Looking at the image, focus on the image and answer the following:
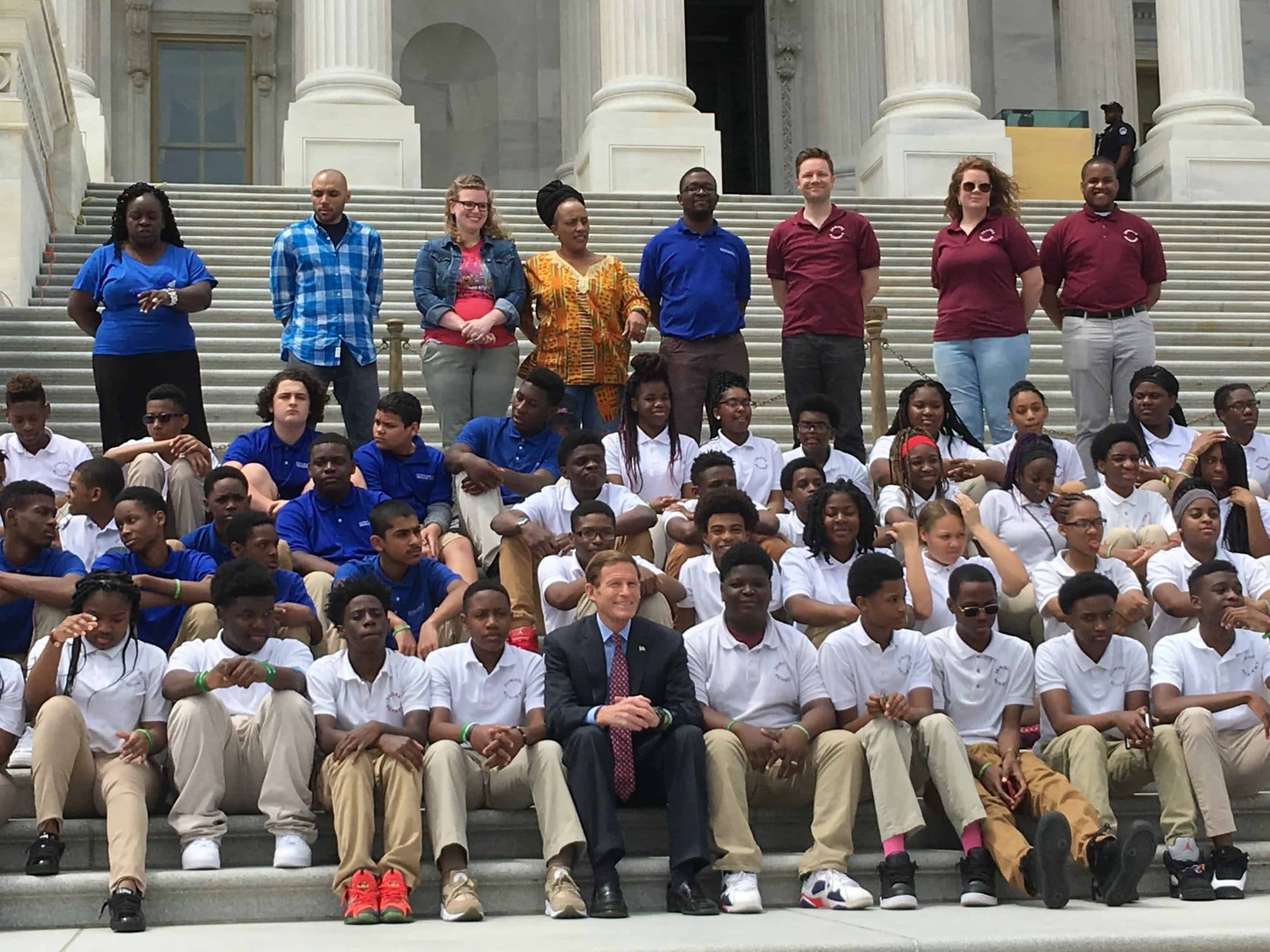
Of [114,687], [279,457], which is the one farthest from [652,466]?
[114,687]

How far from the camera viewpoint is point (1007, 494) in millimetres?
9766

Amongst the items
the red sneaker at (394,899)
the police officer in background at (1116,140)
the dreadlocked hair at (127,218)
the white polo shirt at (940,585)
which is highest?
the police officer in background at (1116,140)

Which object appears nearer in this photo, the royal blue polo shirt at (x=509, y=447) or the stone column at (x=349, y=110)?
the royal blue polo shirt at (x=509, y=447)

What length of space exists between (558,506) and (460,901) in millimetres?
2634

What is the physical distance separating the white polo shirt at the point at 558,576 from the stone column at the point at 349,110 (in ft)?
36.6

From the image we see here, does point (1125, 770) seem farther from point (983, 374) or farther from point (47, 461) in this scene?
point (47, 461)

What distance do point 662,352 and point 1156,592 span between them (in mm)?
3263

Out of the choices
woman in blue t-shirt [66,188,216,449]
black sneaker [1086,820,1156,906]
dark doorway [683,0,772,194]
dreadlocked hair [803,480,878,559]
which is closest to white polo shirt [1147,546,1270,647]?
A: dreadlocked hair [803,480,878,559]

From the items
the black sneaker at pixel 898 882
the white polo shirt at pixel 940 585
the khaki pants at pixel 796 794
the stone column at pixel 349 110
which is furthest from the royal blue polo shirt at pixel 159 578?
the stone column at pixel 349 110

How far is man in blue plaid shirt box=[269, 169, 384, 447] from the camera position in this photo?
35.1 feet

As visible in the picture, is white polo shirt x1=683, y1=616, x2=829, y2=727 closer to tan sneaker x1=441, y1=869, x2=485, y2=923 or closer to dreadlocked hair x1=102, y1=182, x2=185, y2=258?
tan sneaker x1=441, y1=869, x2=485, y2=923

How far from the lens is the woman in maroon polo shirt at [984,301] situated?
11.4 metres

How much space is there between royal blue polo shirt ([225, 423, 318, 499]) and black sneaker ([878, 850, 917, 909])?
12.2 ft

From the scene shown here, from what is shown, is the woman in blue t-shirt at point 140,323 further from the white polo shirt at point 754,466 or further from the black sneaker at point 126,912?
the black sneaker at point 126,912
